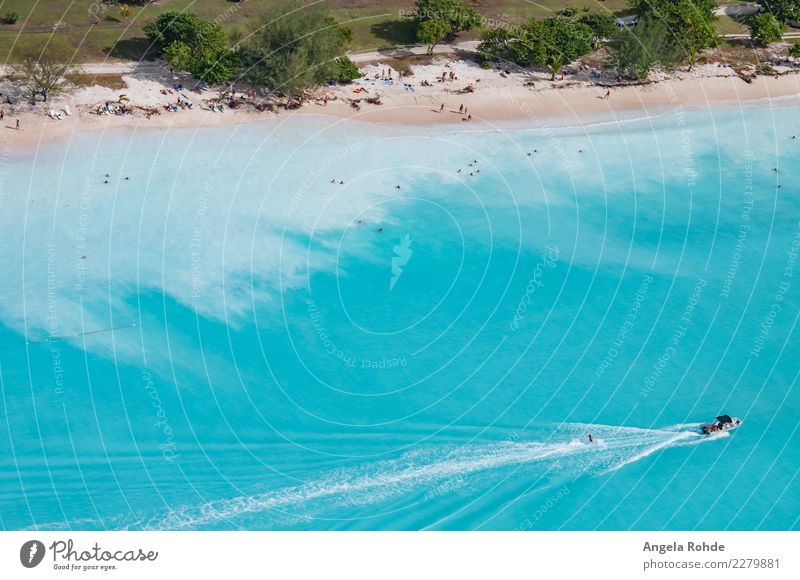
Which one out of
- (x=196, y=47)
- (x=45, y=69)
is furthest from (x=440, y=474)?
(x=45, y=69)

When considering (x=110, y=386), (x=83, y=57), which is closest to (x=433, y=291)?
(x=110, y=386)

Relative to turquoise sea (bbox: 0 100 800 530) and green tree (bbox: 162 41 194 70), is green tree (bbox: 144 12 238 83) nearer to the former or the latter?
green tree (bbox: 162 41 194 70)

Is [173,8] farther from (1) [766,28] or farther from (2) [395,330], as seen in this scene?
(1) [766,28]

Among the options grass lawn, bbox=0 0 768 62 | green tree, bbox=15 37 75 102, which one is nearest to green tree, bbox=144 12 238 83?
grass lawn, bbox=0 0 768 62

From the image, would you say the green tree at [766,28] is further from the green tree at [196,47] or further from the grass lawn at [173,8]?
the green tree at [196,47]

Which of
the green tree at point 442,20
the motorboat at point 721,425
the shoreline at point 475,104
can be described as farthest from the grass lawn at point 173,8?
the motorboat at point 721,425
